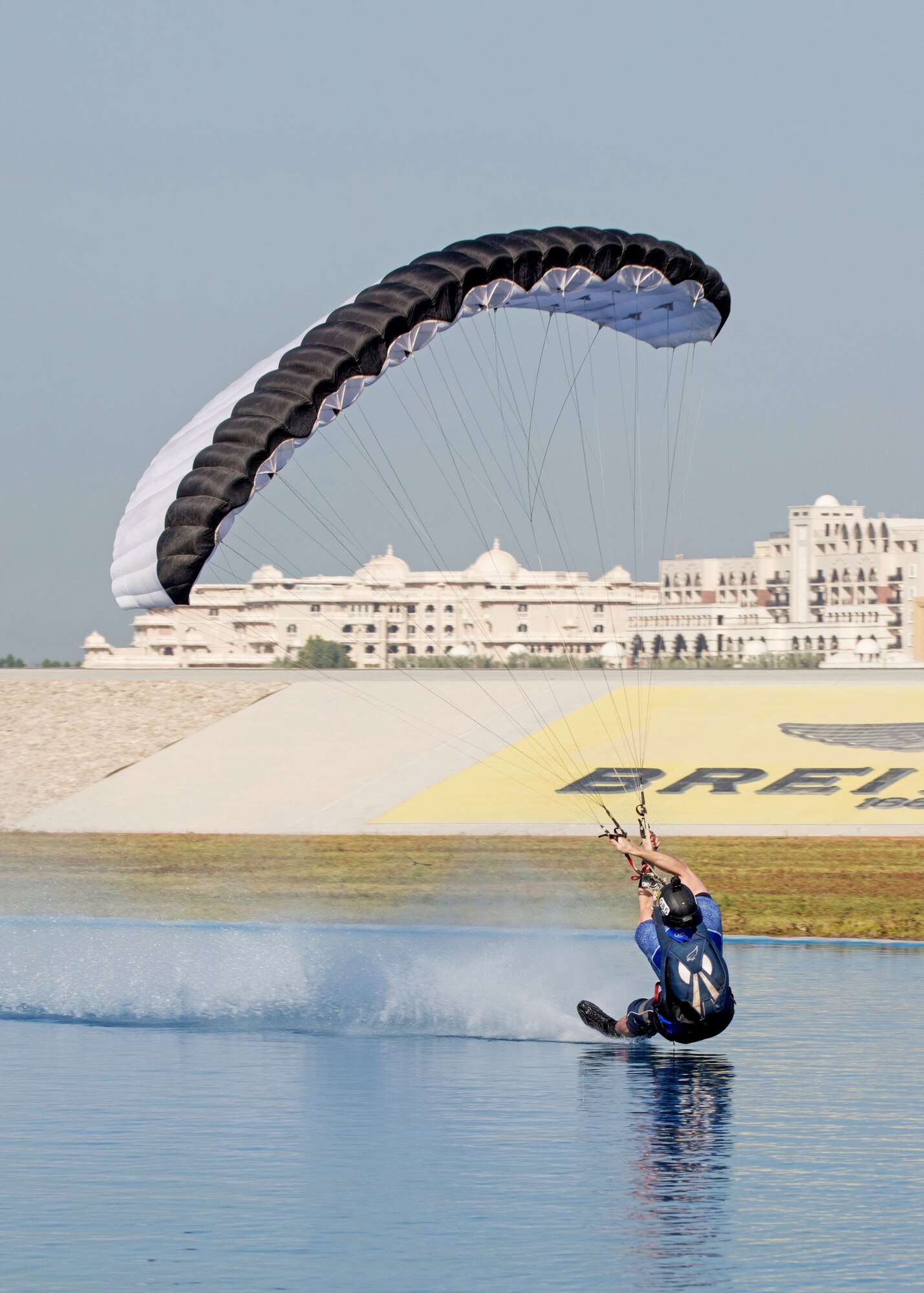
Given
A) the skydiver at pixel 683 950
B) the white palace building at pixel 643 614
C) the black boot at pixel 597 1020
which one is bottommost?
the black boot at pixel 597 1020

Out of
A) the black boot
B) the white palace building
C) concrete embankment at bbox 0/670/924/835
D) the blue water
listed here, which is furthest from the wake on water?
the white palace building

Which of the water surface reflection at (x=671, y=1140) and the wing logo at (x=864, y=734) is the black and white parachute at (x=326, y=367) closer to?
the water surface reflection at (x=671, y=1140)

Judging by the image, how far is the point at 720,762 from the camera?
38.8m

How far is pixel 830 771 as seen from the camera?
37469mm

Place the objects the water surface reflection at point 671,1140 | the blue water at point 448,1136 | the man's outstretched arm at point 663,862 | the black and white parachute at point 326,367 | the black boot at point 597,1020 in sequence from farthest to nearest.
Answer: the black and white parachute at point 326,367, the black boot at point 597,1020, the man's outstretched arm at point 663,862, the water surface reflection at point 671,1140, the blue water at point 448,1136

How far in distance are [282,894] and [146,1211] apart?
17722mm

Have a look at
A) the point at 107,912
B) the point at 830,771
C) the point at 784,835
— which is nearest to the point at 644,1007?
the point at 107,912

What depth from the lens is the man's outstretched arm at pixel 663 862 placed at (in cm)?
1275

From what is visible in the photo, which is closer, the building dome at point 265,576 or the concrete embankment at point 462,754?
the building dome at point 265,576

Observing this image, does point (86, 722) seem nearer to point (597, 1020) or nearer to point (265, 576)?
point (265, 576)

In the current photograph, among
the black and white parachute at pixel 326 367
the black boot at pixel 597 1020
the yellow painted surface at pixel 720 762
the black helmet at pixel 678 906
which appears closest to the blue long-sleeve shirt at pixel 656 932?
the black helmet at pixel 678 906

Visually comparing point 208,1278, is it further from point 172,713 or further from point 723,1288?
point 172,713

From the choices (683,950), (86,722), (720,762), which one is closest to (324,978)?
(683,950)

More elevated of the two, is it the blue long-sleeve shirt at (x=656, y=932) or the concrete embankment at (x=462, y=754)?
the concrete embankment at (x=462, y=754)
